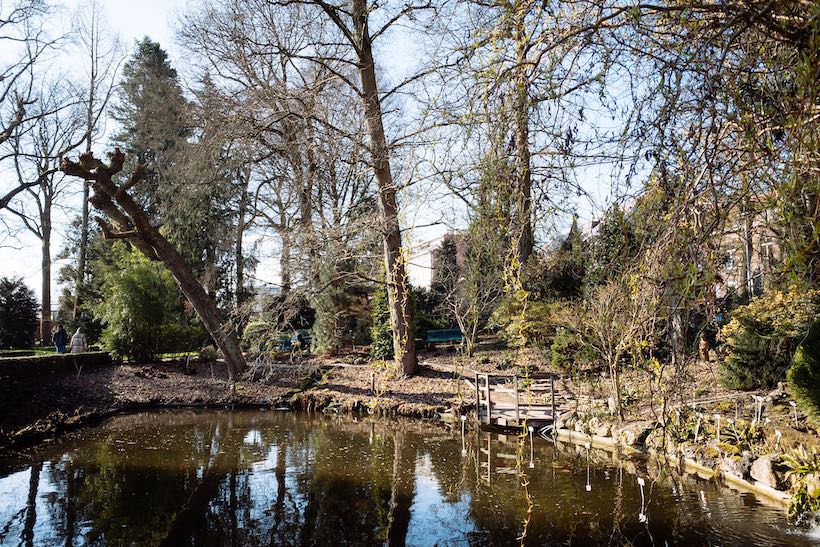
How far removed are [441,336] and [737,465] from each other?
14.3m

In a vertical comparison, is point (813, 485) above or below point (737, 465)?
above

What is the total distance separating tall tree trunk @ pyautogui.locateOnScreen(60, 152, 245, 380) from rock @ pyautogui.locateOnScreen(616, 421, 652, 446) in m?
7.98

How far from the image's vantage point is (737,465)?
781 centimetres

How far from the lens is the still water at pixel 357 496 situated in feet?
20.3

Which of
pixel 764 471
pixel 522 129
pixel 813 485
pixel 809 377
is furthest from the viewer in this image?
pixel 809 377

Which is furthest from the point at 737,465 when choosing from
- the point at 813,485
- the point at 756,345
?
the point at 756,345

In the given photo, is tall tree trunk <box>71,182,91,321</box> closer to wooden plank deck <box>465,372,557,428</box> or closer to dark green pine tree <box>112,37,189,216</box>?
dark green pine tree <box>112,37,189,216</box>

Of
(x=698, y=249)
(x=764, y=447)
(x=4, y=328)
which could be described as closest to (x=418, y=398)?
(x=764, y=447)

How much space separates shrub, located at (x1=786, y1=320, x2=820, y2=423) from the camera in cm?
796

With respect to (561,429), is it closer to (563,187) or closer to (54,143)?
(563,187)

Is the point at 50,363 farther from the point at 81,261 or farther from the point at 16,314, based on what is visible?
the point at 81,261

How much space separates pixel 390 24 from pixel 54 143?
18000mm

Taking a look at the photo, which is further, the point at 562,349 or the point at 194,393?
the point at 194,393

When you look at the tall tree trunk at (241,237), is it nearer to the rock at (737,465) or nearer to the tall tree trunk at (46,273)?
the tall tree trunk at (46,273)
